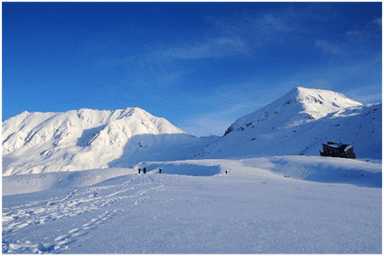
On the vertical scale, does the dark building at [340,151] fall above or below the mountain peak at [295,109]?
below

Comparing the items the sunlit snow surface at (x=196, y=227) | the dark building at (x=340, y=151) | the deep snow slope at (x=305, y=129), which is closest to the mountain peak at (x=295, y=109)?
the deep snow slope at (x=305, y=129)

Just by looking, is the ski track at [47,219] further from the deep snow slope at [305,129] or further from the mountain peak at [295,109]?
the mountain peak at [295,109]

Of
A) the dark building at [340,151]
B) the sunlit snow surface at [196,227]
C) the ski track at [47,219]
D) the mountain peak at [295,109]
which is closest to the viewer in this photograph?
the sunlit snow surface at [196,227]

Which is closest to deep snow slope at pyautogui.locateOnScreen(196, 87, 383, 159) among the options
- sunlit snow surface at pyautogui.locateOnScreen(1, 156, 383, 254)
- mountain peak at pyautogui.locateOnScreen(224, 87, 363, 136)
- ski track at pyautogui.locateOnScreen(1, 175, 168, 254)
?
mountain peak at pyautogui.locateOnScreen(224, 87, 363, 136)

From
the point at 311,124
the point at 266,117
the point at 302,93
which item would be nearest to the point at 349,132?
the point at 311,124

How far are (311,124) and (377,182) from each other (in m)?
73.0

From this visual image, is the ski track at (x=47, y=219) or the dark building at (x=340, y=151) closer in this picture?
the ski track at (x=47, y=219)

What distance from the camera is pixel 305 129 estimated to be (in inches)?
3460

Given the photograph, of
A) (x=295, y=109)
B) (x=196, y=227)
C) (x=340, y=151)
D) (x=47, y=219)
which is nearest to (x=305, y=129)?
(x=295, y=109)

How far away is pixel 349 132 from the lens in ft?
235

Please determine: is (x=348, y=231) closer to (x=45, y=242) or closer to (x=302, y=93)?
(x=45, y=242)

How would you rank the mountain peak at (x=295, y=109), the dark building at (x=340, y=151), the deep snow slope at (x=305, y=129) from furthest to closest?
the mountain peak at (x=295, y=109)
the deep snow slope at (x=305, y=129)
the dark building at (x=340, y=151)

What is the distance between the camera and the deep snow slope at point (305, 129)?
65812mm

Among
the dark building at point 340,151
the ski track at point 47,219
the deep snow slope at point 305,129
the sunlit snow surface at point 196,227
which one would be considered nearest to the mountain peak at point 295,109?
the deep snow slope at point 305,129
